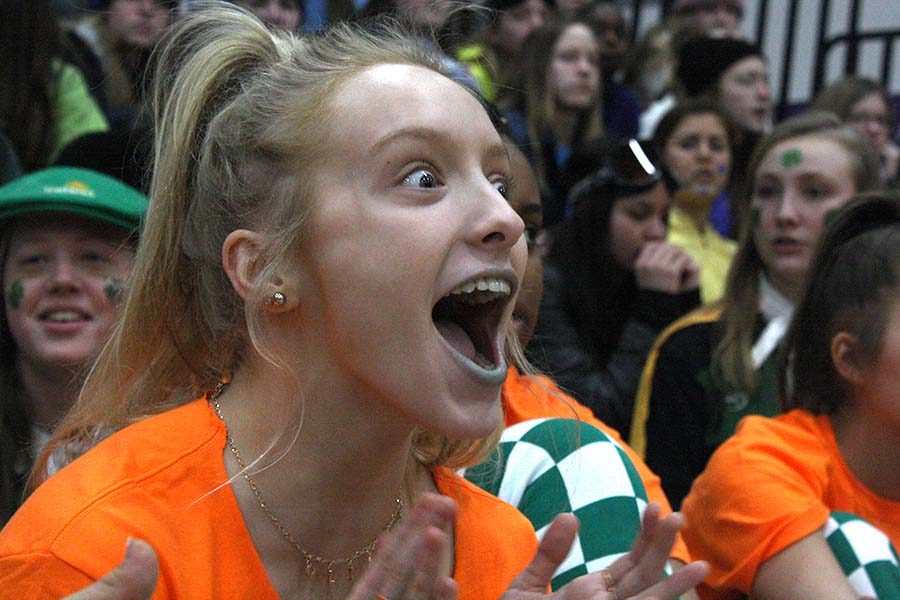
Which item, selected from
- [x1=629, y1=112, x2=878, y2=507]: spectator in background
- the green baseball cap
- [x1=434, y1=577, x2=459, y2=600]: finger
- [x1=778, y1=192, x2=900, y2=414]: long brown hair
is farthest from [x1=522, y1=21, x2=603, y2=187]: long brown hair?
[x1=434, y1=577, x2=459, y2=600]: finger

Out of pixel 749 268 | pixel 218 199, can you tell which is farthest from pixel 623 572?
pixel 749 268

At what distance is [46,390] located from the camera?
2.79 m

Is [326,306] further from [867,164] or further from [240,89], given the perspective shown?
[867,164]

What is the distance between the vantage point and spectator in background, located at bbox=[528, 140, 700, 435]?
11.6 feet

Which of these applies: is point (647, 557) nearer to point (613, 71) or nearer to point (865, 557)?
point (865, 557)

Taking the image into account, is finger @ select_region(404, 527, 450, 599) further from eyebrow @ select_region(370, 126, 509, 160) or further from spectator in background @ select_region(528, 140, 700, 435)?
spectator in background @ select_region(528, 140, 700, 435)

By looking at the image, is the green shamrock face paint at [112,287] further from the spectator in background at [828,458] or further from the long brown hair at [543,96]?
the long brown hair at [543,96]

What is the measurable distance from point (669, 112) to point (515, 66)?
1.18 metres

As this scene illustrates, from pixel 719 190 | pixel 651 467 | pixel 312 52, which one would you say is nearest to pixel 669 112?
pixel 719 190

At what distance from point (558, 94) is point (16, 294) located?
10.8ft

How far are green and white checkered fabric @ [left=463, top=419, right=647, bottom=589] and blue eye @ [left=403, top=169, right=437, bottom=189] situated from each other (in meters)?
0.66

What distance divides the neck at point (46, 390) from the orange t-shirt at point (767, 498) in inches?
55.9

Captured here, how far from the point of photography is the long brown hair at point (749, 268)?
3434mm

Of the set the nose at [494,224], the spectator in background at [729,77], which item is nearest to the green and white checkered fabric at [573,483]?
the nose at [494,224]
